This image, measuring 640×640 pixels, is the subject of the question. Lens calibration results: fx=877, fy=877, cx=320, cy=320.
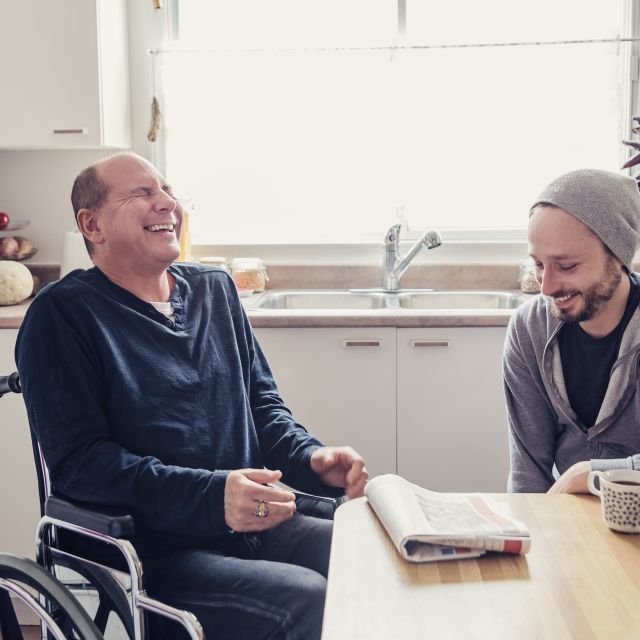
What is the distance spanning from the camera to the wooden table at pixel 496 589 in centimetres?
95

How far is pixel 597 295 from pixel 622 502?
1.88 feet

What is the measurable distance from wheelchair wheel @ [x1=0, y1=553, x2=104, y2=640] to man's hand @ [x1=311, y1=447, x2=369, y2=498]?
1.71ft

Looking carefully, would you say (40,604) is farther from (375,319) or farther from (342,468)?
(375,319)

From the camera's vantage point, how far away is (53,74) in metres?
2.83

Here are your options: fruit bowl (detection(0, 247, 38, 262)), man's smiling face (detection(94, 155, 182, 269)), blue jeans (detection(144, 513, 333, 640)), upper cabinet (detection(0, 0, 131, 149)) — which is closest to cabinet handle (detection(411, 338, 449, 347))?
man's smiling face (detection(94, 155, 182, 269))

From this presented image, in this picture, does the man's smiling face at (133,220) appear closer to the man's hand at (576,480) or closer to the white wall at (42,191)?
the man's hand at (576,480)

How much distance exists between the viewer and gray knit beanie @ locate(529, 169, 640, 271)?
1640 millimetres

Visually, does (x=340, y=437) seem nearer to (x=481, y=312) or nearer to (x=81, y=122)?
(x=481, y=312)

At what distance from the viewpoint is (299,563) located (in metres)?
1.61

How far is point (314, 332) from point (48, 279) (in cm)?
118

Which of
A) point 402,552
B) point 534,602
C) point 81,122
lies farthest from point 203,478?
point 81,122

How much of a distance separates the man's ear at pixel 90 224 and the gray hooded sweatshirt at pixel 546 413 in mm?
860

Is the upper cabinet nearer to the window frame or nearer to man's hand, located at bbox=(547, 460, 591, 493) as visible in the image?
the window frame

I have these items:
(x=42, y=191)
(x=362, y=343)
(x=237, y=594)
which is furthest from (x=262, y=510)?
(x=42, y=191)
